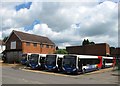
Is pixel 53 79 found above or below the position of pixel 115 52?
below

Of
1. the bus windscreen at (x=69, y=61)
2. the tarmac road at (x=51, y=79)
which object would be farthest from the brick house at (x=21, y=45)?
the tarmac road at (x=51, y=79)

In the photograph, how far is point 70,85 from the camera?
65.6 ft

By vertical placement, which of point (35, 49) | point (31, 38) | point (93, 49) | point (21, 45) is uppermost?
point (31, 38)

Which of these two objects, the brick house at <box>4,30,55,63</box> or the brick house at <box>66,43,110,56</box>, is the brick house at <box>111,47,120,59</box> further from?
the brick house at <box>4,30,55,63</box>

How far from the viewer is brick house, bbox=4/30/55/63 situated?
5938 centimetres

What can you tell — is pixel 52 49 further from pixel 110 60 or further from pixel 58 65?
pixel 58 65

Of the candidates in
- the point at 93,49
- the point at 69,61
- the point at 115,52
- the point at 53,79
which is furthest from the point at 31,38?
the point at 53,79

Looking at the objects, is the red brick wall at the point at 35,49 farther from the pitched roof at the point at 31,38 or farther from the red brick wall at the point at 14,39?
the pitched roof at the point at 31,38

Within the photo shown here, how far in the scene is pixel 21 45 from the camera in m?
58.8

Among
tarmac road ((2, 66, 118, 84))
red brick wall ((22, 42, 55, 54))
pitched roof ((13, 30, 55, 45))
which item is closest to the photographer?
tarmac road ((2, 66, 118, 84))

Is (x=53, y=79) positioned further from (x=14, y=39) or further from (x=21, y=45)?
(x=14, y=39)

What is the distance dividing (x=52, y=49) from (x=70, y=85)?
163 ft

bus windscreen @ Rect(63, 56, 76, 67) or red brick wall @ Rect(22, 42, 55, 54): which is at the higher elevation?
red brick wall @ Rect(22, 42, 55, 54)

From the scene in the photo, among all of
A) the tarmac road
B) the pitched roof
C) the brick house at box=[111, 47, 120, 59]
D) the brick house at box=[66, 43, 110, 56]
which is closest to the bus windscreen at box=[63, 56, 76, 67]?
the tarmac road
